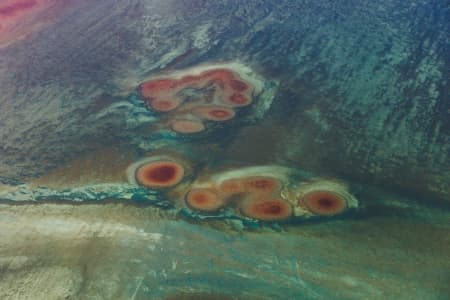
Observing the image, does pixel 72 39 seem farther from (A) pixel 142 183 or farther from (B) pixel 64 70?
(A) pixel 142 183

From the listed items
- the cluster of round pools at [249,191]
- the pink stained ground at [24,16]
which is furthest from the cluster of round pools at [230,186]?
the pink stained ground at [24,16]

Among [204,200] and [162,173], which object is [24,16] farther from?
[204,200]

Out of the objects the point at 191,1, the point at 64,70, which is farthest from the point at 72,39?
the point at 191,1

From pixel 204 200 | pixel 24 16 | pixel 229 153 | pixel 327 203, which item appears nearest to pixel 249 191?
pixel 204 200

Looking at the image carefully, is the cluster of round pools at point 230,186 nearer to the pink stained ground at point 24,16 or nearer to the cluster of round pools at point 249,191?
the cluster of round pools at point 249,191

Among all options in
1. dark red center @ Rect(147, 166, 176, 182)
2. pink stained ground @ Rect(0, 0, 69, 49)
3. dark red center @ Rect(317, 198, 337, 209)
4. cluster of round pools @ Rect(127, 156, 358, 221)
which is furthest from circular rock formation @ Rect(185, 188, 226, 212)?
pink stained ground @ Rect(0, 0, 69, 49)

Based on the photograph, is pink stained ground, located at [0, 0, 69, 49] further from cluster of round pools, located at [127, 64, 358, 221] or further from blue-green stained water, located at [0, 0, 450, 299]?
cluster of round pools, located at [127, 64, 358, 221]
